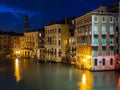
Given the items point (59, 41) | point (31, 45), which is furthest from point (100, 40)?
point (31, 45)

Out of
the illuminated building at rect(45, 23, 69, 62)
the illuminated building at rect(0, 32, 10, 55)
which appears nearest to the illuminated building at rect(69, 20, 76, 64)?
the illuminated building at rect(45, 23, 69, 62)

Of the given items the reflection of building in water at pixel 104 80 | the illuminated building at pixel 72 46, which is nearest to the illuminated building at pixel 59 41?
the illuminated building at pixel 72 46

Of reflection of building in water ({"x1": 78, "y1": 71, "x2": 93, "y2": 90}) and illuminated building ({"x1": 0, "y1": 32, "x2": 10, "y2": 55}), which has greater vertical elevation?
illuminated building ({"x1": 0, "y1": 32, "x2": 10, "y2": 55})

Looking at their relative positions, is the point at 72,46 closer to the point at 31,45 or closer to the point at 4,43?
the point at 31,45

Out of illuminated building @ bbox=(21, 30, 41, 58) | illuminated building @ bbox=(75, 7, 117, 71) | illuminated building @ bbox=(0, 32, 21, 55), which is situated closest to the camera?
Answer: illuminated building @ bbox=(75, 7, 117, 71)

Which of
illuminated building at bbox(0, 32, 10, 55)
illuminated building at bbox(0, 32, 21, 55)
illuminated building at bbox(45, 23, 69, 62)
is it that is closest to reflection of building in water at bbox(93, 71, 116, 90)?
illuminated building at bbox(45, 23, 69, 62)

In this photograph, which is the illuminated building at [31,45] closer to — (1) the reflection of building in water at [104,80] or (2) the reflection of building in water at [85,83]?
(1) the reflection of building in water at [104,80]

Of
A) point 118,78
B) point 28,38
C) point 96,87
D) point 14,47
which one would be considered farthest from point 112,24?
point 14,47

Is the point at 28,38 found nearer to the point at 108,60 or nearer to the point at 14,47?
the point at 14,47

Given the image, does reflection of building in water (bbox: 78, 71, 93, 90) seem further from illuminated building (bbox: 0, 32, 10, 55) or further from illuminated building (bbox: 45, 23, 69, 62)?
illuminated building (bbox: 0, 32, 10, 55)

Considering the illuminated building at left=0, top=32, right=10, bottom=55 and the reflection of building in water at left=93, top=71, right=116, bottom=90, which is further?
the illuminated building at left=0, top=32, right=10, bottom=55

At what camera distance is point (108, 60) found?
44.4 metres

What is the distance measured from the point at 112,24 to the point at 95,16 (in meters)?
3.50

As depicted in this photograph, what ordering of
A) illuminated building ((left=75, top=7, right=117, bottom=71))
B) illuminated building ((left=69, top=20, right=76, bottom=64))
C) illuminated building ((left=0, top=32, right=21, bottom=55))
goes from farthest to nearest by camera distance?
illuminated building ((left=0, top=32, right=21, bottom=55))
illuminated building ((left=69, top=20, right=76, bottom=64))
illuminated building ((left=75, top=7, right=117, bottom=71))
